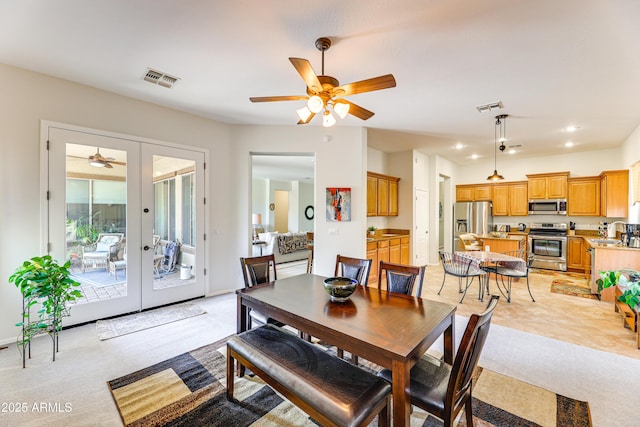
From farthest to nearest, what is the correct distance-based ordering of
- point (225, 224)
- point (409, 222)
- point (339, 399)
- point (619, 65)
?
point (409, 222) → point (225, 224) → point (619, 65) → point (339, 399)

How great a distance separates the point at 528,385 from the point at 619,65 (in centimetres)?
319

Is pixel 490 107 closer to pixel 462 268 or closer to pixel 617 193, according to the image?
A: pixel 462 268

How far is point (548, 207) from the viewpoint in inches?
268

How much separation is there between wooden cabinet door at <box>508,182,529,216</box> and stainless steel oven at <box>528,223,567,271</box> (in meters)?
0.55

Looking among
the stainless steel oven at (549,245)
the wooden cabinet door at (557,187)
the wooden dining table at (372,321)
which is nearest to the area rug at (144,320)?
the wooden dining table at (372,321)

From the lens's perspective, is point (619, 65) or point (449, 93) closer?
point (619, 65)

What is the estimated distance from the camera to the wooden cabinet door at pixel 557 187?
6609 mm

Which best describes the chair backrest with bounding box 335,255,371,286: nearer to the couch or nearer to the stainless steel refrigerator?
the couch

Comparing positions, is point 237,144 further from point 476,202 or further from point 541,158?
point 541,158

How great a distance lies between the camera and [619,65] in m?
2.70

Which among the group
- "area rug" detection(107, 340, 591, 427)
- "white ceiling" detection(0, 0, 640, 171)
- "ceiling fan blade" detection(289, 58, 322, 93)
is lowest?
"area rug" detection(107, 340, 591, 427)

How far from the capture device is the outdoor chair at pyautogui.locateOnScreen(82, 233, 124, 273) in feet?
11.0

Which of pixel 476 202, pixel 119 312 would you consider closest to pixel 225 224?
pixel 119 312

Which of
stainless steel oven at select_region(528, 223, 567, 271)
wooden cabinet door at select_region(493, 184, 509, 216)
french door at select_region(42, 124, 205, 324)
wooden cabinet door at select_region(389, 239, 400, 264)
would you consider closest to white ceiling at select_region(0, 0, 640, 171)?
french door at select_region(42, 124, 205, 324)
